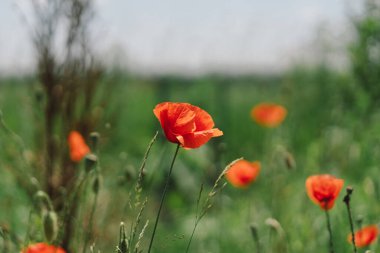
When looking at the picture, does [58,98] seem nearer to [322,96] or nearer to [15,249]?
[15,249]

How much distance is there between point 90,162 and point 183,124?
0.48m

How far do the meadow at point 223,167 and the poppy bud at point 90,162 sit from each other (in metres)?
0.09

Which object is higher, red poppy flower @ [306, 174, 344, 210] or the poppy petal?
the poppy petal

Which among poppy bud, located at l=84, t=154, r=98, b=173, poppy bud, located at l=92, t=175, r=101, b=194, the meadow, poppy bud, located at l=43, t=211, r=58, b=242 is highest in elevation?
poppy bud, located at l=84, t=154, r=98, b=173

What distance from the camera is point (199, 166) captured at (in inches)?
200

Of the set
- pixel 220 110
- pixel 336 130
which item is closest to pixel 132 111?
pixel 220 110

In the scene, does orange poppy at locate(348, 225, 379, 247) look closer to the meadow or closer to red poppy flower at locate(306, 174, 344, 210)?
the meadow

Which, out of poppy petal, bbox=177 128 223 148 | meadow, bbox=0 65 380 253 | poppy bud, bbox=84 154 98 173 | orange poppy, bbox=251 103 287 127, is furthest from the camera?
orange poppy, bbox=251 103 287 127

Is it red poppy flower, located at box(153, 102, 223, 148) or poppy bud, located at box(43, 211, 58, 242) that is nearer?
red poppy flower, located at box(153, 102, 223, 148)

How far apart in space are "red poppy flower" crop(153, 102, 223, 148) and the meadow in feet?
0.34

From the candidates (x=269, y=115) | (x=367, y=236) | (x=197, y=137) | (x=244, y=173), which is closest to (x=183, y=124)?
(x=197, y=137)

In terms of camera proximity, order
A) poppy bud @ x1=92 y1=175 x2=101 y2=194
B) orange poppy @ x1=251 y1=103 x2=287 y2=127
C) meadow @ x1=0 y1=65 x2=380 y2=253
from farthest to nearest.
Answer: orange poppy @ x1=251 y1=103 x2=287 y2=127 < meadow @ x1=0 y1=65 x2=380 y2=253 < poppy bud @ x1=92 y1=175 x2=101 y2=194

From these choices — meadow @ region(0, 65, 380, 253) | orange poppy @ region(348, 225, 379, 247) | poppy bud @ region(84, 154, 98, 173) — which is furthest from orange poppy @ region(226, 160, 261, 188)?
poppy bud @ region(84, 154, 98, 173)

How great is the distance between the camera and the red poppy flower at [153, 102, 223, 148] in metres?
1.39
